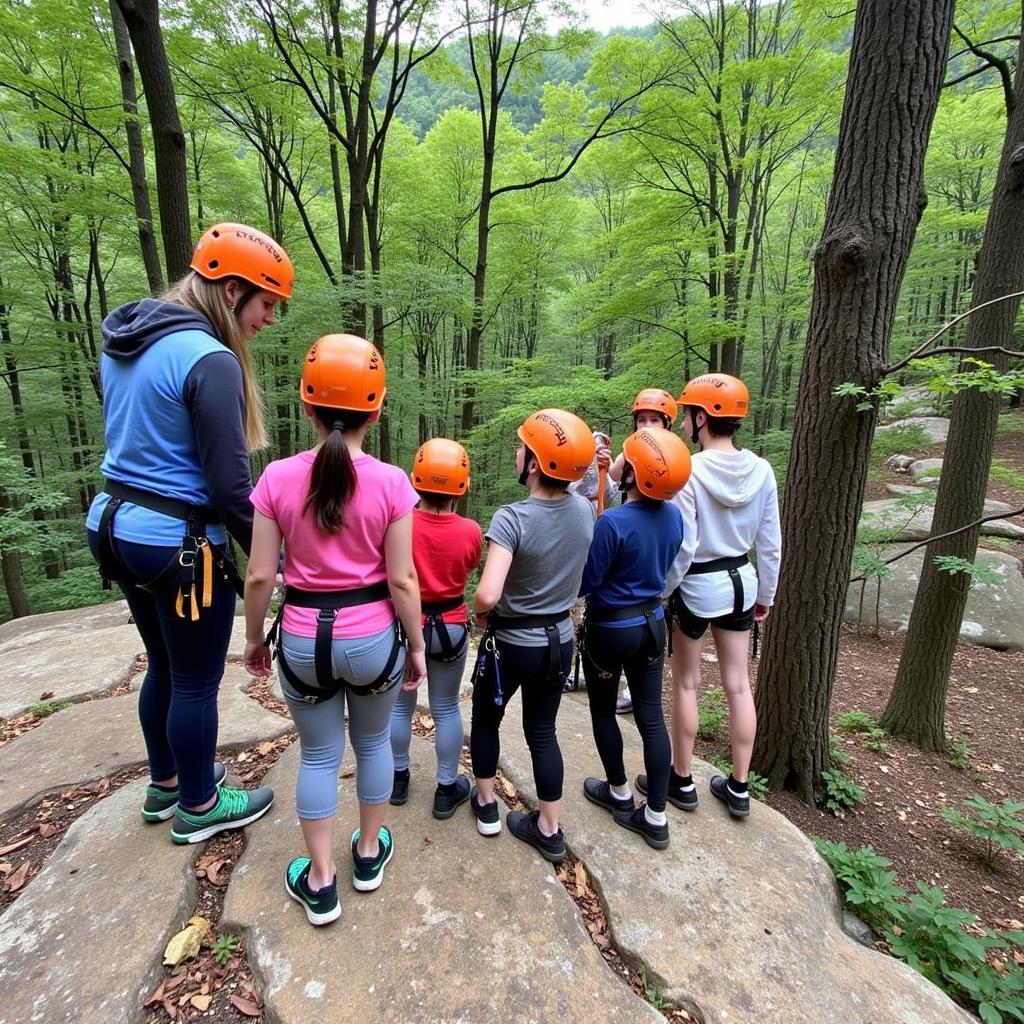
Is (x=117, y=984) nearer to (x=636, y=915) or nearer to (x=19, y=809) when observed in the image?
(x=19, y=809)

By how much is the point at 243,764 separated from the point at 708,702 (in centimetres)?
380

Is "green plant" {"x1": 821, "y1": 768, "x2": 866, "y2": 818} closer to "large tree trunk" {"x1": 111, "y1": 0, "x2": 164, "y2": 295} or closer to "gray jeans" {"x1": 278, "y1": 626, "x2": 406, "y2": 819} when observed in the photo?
"gray jeans" {"x1": 278, "y1": 626, "x2": 406, "y2": 819}

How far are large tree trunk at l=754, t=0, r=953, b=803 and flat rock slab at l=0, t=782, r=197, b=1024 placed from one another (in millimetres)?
3318

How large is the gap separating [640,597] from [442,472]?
105cm

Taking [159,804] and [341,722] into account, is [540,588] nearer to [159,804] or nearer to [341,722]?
[341,722]

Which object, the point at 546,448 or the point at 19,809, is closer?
the point at 546,448

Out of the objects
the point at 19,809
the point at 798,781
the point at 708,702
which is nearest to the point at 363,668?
the point at 19,809

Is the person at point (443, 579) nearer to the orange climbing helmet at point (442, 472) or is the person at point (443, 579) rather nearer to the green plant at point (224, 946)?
the orange climbing helmet at point (442, 472)

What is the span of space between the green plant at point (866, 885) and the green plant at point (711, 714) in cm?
120

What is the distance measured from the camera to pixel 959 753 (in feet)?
13.8

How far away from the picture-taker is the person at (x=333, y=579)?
5.56 feet

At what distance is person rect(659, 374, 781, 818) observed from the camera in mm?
2598

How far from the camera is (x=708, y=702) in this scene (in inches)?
186

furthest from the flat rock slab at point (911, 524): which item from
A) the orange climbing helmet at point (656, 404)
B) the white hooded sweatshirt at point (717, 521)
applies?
the white hooded sweatshirt at point (717, 521)
